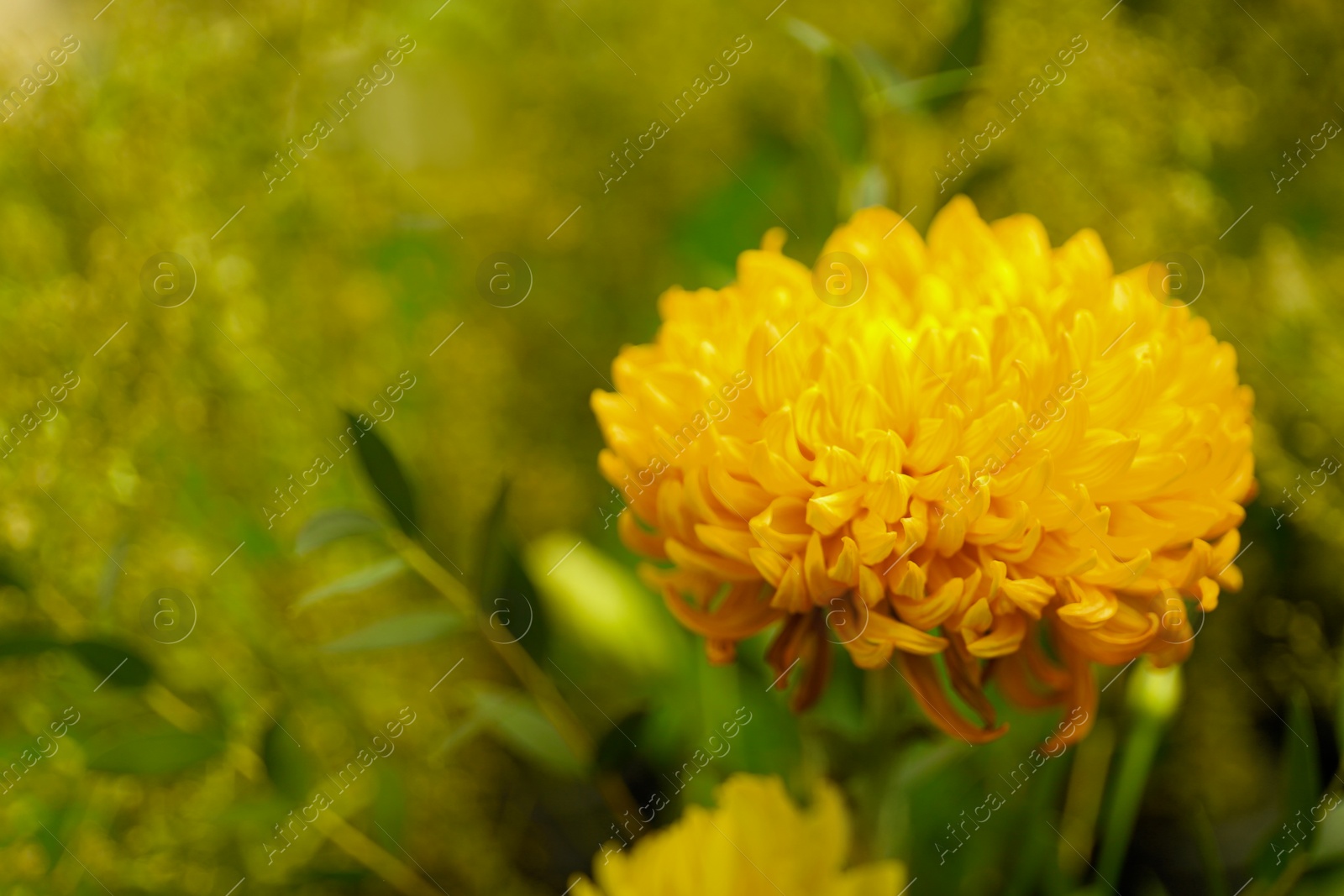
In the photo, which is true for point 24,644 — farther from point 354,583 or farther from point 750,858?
point 750,858

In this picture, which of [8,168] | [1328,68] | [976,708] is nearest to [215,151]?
[8,168]

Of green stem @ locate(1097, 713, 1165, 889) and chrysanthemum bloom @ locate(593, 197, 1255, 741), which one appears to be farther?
green stem @ locate(1097, 713, 1165, 889)

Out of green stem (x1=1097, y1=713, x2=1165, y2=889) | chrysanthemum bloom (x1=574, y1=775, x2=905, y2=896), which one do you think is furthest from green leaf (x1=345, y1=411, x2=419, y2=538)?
green stem (x1=1097, y1=713, x2=1165, y2=889)

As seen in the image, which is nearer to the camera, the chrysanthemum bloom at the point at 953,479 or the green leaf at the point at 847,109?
the chrysanthemum bloom at the point at 953,479

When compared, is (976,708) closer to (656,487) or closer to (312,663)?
(656,487)

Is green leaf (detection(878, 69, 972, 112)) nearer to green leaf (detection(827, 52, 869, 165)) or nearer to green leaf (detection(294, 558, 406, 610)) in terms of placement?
green leaf (detection(827, 52, 869, 165))

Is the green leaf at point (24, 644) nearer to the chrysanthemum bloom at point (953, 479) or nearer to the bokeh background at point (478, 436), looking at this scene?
the bokeh background at point (478, 436)

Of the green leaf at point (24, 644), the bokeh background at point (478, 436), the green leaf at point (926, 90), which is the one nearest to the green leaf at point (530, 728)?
the bokeh background at point (478, 436)
